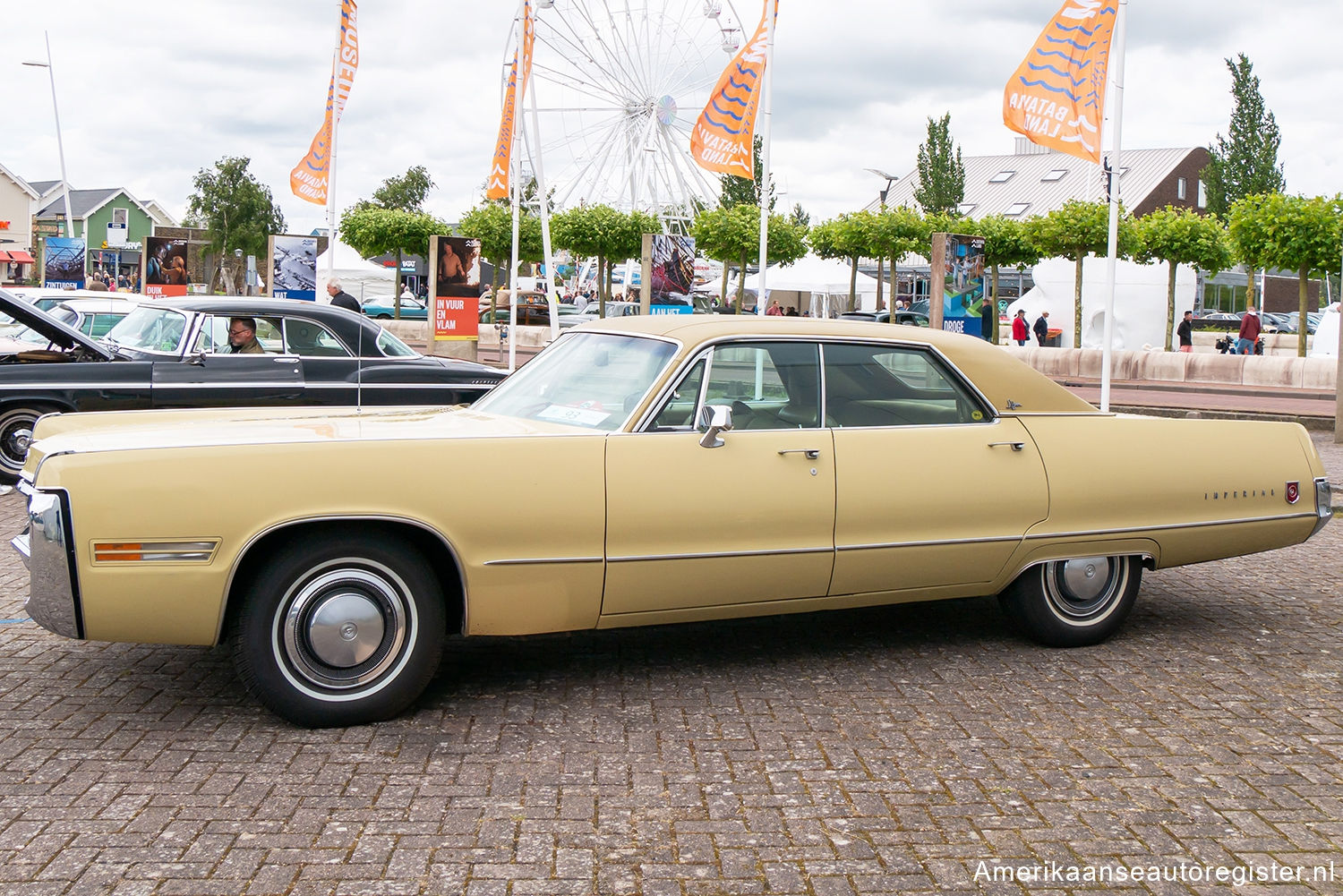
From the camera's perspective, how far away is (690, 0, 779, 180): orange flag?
59.0 feet

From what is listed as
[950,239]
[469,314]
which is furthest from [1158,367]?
[469,314]

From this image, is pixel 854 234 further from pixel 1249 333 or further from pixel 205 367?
pixel 205 367

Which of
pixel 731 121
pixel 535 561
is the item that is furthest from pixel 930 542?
pixel 731 121

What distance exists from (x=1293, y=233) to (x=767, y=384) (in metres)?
24.5

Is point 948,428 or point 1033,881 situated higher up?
point 948,428

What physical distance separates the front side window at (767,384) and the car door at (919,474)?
8 cm

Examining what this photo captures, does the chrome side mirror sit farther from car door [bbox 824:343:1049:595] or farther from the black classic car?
the black classic car

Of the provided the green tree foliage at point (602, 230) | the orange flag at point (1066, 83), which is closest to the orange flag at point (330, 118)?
the orange flag at point (1066, 83)

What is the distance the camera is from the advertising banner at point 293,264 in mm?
26984

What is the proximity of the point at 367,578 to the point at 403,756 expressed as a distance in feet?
1.99

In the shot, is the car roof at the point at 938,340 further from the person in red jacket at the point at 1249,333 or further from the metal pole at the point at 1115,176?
the person in red jacket at the point at 1249,333

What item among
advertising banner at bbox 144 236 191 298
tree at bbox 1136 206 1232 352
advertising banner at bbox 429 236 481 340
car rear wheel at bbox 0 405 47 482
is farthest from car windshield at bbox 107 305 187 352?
tree at bbox 1136 206 1232 352

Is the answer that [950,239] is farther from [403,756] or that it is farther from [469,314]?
[403,756]

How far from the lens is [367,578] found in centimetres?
420
